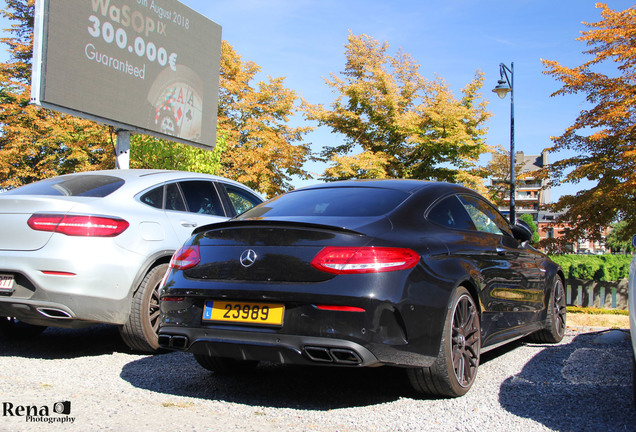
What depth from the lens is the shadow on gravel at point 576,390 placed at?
338 cm

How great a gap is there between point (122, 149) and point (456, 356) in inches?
377

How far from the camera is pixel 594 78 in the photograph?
46.6ft

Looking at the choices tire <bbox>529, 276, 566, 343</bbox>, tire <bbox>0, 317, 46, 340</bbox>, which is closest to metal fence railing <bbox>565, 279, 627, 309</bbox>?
tire <bbox>529, 276, 566, 343</bbox>

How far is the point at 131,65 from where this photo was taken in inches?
465

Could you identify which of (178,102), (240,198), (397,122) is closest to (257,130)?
(397,122)

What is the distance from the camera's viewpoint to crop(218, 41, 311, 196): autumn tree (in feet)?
87.4

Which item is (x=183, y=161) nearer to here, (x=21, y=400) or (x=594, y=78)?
(x=594, y=78)

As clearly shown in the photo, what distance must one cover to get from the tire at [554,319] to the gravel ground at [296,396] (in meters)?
0.49

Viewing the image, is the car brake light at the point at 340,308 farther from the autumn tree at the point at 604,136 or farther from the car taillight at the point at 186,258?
the autumn tree at the point at 604,136

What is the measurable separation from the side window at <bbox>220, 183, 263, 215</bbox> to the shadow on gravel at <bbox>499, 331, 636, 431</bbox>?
328 centimetres

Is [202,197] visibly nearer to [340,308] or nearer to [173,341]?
[173,341]

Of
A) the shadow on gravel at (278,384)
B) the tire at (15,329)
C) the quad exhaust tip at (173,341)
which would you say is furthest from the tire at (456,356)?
the tire at (15,329)

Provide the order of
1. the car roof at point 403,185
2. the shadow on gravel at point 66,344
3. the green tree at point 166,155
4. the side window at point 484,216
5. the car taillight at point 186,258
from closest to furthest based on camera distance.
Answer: the car taillight at point 186,258
the car roof at point 403,185
the side window at point 484,216
the shadow on gravel at point 66,344
the green tree at point 166,155

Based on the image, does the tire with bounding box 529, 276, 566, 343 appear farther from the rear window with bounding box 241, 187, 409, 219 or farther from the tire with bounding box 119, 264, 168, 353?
the tire with bounding box 119, 264, 168, 353
